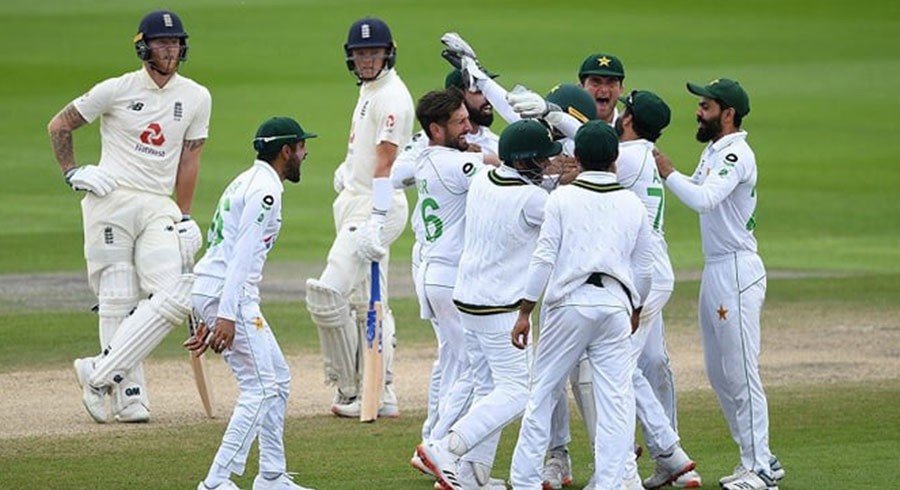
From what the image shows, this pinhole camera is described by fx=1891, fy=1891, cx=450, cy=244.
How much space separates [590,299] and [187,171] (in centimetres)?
418

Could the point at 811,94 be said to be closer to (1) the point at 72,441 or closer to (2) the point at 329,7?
(2) the point at 329,7

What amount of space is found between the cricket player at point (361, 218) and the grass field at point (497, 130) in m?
0.42

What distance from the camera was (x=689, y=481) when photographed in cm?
933

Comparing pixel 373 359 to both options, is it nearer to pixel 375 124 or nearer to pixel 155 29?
pixel 375 124

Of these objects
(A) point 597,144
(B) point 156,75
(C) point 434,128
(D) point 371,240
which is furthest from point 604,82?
(B) point 156,75

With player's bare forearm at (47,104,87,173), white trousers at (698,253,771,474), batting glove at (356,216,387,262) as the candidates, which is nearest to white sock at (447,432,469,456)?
white trousers at (698,253,771,474)

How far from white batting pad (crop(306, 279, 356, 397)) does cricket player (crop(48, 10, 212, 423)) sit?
2.59 ft

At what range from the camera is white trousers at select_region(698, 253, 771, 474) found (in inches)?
368

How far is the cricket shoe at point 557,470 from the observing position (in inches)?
372

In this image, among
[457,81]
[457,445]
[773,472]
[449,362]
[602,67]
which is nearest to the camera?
[457,445]

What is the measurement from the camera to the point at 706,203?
29.9ft

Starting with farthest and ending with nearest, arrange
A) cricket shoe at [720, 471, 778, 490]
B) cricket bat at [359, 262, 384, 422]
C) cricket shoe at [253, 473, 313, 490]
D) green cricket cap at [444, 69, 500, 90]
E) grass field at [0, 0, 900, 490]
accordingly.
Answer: cricket bat at [359, 262, 384, 422] < green cricket cap at [444, 69, 500, 90] < grass field at [0, 0, 900, 490] < cricket shoe at [720, 471, 778, 490] < cricket shoe at [253, 473, 313, 490]

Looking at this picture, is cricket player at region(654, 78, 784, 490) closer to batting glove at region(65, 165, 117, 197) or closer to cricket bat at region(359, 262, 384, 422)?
cricket bat at region(359, 262, 384, 422)

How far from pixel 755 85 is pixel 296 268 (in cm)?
1421
